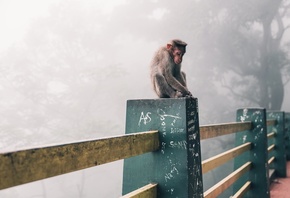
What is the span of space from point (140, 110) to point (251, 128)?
2.28m

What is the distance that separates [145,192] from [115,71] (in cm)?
2450

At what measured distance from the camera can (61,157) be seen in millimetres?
988

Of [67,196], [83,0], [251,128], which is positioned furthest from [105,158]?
[83,0]

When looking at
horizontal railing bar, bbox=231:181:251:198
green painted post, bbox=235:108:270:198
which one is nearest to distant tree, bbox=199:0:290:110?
green painted post, bbox=235:108:270:198

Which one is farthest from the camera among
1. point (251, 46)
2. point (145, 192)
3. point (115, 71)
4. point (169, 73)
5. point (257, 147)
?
point (115, 71)

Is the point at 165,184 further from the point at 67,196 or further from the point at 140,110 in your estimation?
the point at 67,196

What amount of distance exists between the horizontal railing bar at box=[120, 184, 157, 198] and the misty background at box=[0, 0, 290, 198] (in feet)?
68.2

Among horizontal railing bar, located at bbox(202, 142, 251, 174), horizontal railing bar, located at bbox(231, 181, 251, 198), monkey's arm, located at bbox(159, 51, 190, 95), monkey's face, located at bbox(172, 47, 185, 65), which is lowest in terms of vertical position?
horizontal railing bar, located at bbox(231, 181, 251, 198)

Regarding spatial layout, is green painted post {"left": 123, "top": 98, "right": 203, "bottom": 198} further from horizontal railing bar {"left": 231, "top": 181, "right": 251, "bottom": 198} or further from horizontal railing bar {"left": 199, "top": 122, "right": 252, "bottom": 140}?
horizontal railing bar {"left": 231, "top": 181, "right": 251, "bottom": 198}

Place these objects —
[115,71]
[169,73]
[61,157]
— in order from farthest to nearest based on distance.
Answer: [115,71] → [169,73] → [61,157]

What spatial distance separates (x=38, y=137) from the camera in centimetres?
2434

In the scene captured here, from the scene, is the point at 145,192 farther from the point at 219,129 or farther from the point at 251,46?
the point at 251,46

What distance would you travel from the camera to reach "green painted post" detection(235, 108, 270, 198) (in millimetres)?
3479

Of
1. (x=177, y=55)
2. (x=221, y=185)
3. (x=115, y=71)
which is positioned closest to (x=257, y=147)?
(x=221, y=185)
